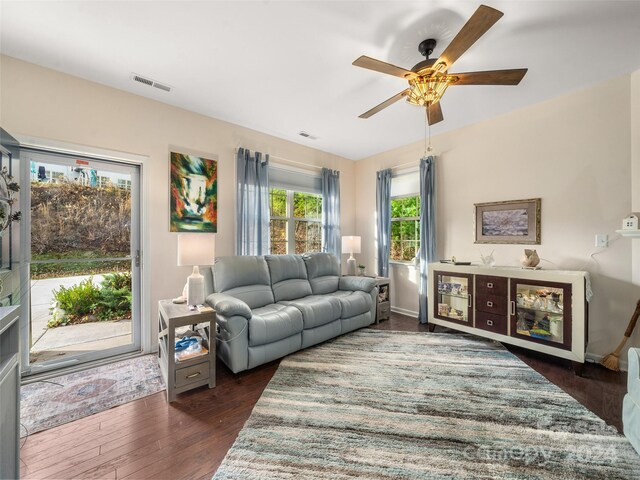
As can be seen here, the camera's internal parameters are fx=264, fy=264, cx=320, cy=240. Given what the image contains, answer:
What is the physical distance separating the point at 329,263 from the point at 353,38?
274 cm

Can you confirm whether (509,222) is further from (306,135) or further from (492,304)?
(306,135)

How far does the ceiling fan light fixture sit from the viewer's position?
1.92 m

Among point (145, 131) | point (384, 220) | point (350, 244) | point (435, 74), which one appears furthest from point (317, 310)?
point (145, 131)

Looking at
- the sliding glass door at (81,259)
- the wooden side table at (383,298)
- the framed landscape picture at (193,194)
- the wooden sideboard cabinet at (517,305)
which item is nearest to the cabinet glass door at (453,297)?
the wooden sideboard cabinet at (517,305)

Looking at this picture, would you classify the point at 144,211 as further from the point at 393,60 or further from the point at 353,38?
the point at 393,60

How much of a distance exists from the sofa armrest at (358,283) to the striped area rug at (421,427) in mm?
1148

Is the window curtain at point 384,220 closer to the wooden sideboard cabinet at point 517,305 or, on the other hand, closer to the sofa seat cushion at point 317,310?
the wooden sideboard cabinet at point 517,305

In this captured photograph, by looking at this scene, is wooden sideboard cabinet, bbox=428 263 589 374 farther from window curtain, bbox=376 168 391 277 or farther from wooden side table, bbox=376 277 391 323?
window curtain, bbox=376 168 391 277

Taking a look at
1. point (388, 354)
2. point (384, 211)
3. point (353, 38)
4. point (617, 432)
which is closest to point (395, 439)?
point (388, 354)

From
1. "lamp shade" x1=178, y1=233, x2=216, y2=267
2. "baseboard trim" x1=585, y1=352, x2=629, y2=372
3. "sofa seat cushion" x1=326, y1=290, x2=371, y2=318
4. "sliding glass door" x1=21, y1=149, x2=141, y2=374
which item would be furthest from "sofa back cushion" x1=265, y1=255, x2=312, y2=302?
"baseboard trim" x1=585, y1=352, x2=629, y2=372

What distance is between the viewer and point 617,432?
1.71m

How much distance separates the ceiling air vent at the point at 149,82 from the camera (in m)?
2.51

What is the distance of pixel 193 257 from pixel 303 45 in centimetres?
201

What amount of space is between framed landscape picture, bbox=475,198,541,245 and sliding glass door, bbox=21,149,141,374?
4219 mm
